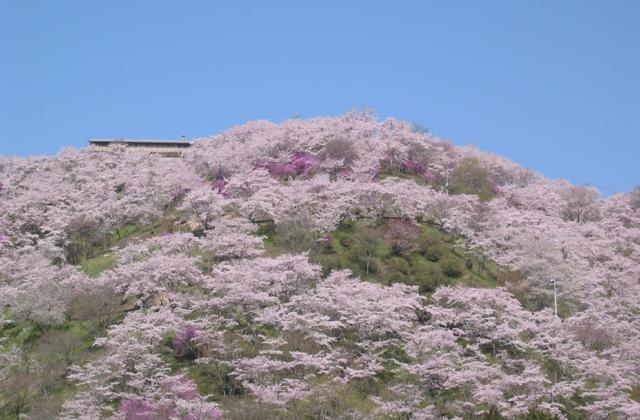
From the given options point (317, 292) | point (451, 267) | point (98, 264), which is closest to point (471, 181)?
point (451, 267)

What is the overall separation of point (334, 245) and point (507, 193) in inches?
1169

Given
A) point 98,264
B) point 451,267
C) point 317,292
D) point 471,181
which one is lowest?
point 317,292

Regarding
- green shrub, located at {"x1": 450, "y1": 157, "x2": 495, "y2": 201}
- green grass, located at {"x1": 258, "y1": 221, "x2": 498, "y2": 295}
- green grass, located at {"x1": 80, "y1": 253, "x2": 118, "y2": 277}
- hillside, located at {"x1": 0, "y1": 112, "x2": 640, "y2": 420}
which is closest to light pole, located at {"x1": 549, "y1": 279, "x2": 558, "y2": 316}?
hillside, located at {"x1": 0, "y1": 112, "x2": 640, "y2": 420}

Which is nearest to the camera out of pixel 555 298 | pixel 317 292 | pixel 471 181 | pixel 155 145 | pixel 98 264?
pixel 317 292

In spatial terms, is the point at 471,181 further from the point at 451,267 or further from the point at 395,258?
the point at 395,258

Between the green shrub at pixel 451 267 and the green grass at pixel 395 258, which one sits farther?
the green shrub at pixel 451 267

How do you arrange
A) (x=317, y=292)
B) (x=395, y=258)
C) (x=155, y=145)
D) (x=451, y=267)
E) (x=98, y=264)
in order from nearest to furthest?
(x=317, y=292), (x=451, y=267), (x=395, y=258), (x=98, y=264), (x=155, y=145)

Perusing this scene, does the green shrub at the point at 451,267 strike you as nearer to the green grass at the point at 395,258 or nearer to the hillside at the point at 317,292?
the green grass at the point at 395,258

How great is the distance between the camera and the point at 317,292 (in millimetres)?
47312

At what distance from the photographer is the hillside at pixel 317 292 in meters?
38.8

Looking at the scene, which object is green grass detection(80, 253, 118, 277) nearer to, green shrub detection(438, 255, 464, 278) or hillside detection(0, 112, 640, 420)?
hillside detection(0, 112, 640, 420)

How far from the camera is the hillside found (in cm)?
3875

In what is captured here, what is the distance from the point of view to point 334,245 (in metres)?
58.4

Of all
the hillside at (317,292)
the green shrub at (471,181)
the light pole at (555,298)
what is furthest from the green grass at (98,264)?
the green shrub at (471,181)
